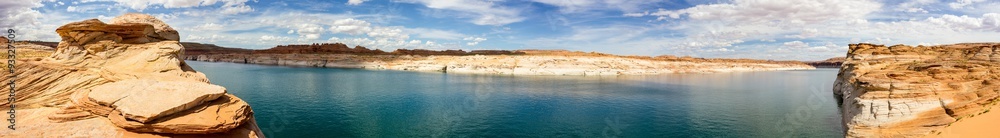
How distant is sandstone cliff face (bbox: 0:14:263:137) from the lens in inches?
476

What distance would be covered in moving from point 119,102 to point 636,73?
97.4 m

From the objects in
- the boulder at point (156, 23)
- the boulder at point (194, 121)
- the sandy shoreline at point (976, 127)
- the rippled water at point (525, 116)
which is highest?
the boulder at point (156, 23)

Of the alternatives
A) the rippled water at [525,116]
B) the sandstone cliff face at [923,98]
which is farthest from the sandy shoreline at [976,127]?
the rippled water at [525,116]

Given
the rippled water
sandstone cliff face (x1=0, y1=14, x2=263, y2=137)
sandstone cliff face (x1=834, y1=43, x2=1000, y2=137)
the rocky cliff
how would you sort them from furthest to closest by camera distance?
the rocky cliff < the rippled water < sandstone cliff face (x1=834, y1=43, x2=1000, y2=137) < sandstone cliff face (x1=0, y1=14, x2=263, y2=137)

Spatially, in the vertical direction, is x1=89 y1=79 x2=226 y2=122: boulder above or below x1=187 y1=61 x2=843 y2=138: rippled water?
above

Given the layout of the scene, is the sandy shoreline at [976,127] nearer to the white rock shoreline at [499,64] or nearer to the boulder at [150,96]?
the boulder at [150,96]

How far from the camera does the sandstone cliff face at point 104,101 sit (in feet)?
39.7

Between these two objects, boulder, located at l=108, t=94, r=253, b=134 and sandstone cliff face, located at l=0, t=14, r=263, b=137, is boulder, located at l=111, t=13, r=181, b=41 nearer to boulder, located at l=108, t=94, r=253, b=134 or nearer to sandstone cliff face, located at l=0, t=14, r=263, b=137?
sandstone cliff face, located at l=0, t=14, r=263, b=137

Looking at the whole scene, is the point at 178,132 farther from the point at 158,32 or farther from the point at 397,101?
the point at 397,101

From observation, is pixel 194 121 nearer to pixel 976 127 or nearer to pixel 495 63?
pixel 976 127

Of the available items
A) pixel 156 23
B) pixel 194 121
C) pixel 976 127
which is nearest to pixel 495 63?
pixel 156 23

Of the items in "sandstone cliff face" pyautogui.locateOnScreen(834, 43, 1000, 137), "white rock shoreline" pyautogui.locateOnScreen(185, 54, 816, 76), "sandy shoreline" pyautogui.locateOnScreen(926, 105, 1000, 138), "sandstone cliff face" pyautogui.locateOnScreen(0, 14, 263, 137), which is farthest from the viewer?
"white rock shoreline" pyautogui.locateOnScreen(185, 54, 816, 76)

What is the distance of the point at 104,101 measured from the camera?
12352 mm

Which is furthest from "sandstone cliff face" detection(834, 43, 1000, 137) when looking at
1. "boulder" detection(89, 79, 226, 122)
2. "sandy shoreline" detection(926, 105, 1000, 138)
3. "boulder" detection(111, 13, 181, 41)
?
"boulder" detection(111, 13, 181, 41)
